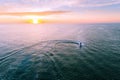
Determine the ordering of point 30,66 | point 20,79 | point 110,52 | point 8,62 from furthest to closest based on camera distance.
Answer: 1. point 110,52
2. point 8,62
3. point 30,66
4. point 20,79

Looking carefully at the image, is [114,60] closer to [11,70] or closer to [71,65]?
[71,65]

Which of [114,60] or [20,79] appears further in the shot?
[114,60]

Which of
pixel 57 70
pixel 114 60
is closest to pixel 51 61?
pixel 57 70

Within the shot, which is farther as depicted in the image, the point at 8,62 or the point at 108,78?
the point at 8,62

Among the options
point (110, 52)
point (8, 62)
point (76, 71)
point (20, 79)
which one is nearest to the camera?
point (20, 79)

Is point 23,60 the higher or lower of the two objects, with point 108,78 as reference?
higher

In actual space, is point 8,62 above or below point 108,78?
above

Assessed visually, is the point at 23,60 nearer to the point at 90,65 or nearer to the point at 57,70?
the point at 57,70

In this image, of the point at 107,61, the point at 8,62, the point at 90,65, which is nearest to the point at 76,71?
the point at 90,65

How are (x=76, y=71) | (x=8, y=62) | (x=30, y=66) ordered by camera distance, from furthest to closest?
(x=8, y=62)
(x=30, y=66)
(x=76, y=71)
